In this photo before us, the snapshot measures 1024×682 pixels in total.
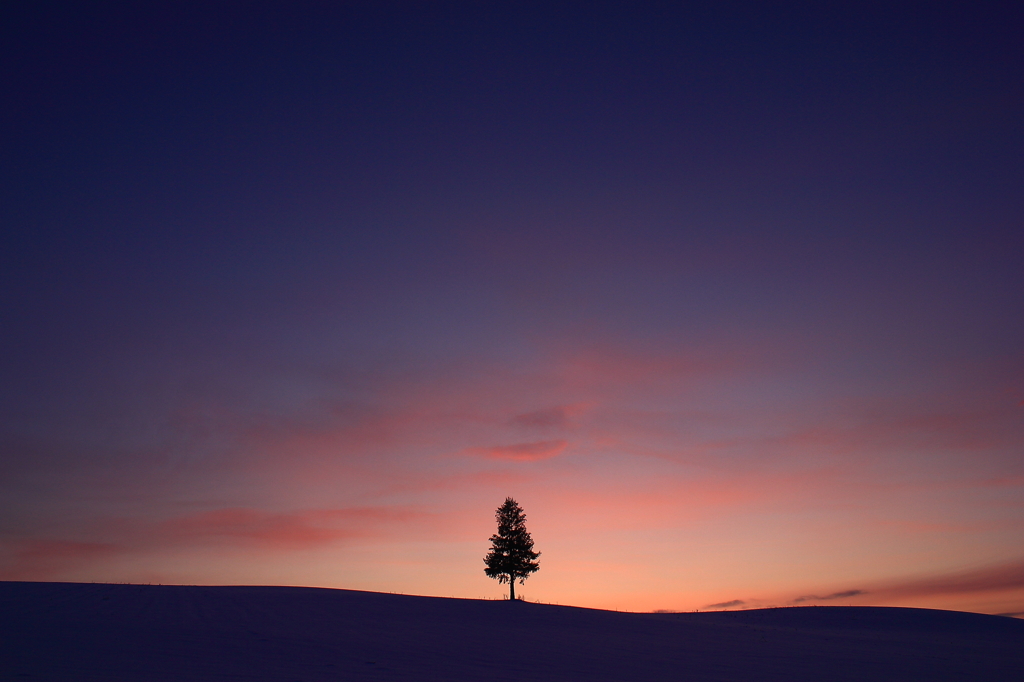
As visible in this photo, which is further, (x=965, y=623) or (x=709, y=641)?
(x=965, y=623)

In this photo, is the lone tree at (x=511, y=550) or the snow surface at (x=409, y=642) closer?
the snow surface at (x=409, y=642)

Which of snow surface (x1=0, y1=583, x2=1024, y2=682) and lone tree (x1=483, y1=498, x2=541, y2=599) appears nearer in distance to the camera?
snow surface (x1=0, y1=583, x2=1024, y2=682)

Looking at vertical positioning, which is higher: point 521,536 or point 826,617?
point 521,536

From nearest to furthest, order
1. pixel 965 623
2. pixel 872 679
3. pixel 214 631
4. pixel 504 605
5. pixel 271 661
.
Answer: pixel 271 661, pixel 872 679, pixel 214 631, pixel 504 605, pixel 965 623

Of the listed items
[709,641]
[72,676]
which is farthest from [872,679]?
[72,676]

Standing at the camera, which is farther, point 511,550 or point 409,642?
point 511,550

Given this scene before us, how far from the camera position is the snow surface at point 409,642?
12180 millimetres

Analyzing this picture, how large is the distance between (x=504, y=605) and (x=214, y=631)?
555 inches

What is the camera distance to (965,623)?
1233 inches

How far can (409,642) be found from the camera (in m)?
16.3

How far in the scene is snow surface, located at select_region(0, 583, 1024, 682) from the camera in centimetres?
1218

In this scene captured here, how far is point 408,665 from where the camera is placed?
1284 cm

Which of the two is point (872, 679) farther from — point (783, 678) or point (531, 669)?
point (531, 669)

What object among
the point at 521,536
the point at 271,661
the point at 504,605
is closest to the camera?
the point at 271,661
